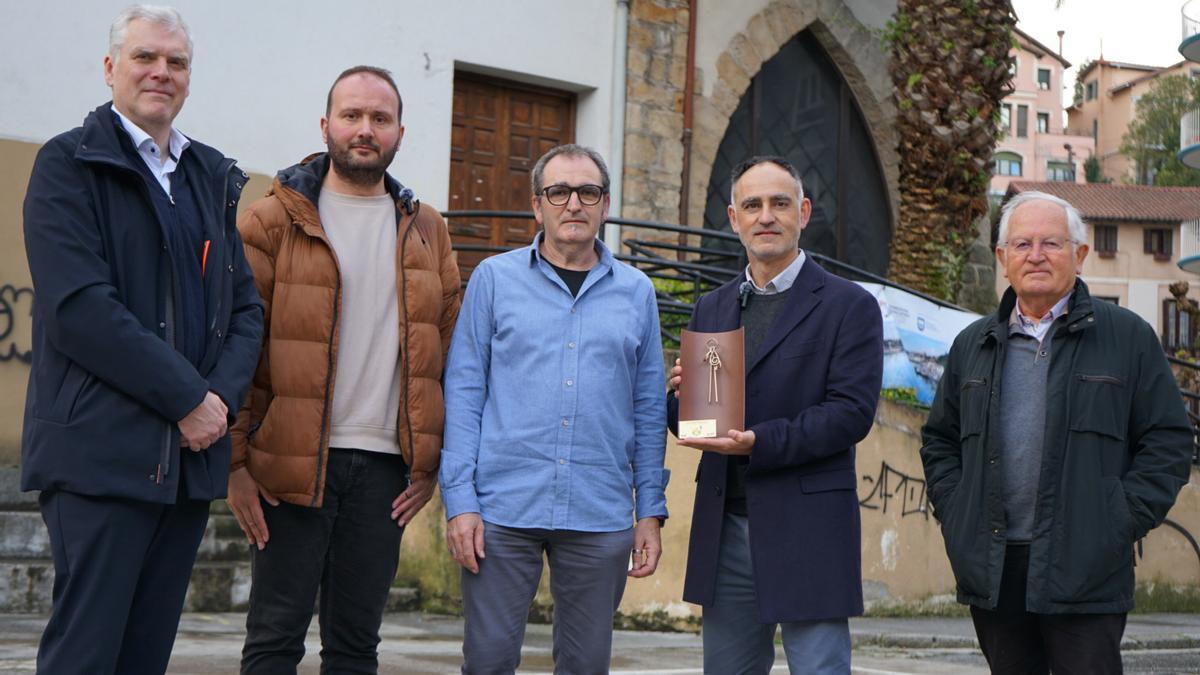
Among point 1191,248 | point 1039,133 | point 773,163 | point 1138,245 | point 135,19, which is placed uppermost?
point 1039,133

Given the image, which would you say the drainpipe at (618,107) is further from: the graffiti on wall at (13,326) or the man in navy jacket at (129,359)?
the man in navy jacket at (129,359)

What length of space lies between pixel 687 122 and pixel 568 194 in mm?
9135

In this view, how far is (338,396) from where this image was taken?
4.22m

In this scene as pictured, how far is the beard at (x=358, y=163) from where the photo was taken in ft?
14.1

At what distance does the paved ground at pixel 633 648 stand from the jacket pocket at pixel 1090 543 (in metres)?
3.32

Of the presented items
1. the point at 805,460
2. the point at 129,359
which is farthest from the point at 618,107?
the point at 129,359

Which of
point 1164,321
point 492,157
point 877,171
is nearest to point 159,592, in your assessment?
point 492,157

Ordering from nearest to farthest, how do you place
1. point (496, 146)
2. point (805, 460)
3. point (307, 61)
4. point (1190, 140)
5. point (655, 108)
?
point (805, 460)
point (307, 61)
point (496, 146)
point (655, 108)
point (1190, 140)

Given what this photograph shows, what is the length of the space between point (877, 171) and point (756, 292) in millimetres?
11477

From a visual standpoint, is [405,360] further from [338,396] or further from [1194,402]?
[1194,402]

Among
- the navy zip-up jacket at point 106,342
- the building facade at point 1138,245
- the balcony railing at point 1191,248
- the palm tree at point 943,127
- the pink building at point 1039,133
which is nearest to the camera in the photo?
the navy zip-up jacket at point 106,342

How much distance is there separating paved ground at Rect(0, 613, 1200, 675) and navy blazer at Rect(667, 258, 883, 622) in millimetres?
2828

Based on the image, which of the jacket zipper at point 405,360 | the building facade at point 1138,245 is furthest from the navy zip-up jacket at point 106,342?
the building facade at point 1138,245

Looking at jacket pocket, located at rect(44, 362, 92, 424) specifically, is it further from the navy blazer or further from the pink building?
the pink building
